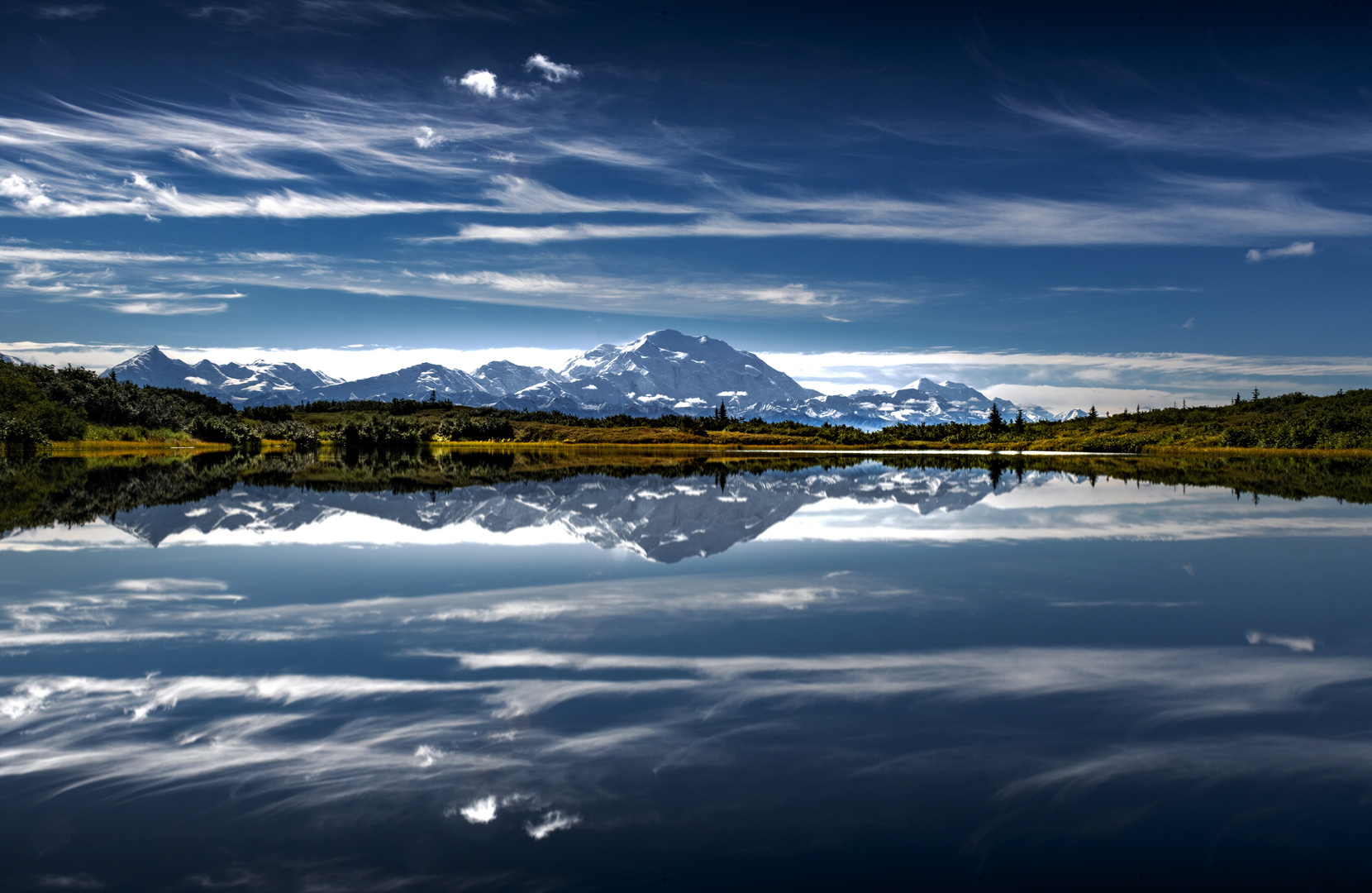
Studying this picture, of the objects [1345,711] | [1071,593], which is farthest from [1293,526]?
[1345,711]

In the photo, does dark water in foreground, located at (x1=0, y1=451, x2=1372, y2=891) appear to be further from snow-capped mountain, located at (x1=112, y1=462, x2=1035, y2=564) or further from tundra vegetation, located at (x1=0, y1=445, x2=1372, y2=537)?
tundra vegetation, located at (x1=0, y1=445, x2=1372, y2=537)

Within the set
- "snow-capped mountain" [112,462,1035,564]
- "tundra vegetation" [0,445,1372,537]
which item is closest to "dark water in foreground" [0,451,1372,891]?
"snow-capped mountain" [112,462,1035,564]

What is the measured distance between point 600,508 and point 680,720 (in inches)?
1128

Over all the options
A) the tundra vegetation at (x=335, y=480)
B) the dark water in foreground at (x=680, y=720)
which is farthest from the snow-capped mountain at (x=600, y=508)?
the dark water in foreground at (x=680, y=720)

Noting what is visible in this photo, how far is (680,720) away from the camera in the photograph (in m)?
10.1

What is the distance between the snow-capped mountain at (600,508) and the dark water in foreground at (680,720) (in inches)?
202

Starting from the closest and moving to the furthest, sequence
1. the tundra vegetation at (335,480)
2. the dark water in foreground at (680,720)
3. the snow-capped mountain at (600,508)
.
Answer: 1. the dark water in foreground at (680,720)
2. the snow-capped mountain at (600,508)
3. the tundra vegetation at (335,480)

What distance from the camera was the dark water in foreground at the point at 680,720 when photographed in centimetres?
715

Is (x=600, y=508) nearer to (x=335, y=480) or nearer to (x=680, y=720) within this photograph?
(x=680, y=720)

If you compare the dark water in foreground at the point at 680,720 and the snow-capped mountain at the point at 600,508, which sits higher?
the snow-capped mountain at the point at 600,508

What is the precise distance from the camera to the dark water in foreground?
7.15 meters

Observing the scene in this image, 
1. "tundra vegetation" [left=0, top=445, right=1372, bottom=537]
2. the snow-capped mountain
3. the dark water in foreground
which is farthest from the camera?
"tundra vegetation" [left=0, top=445, right=1372, bottom=537]

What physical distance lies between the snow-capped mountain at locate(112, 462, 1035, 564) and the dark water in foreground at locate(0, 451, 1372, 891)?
5.13m

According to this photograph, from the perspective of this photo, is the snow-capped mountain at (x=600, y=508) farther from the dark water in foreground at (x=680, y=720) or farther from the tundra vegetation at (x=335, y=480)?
the dark water in foreground at (x=680, y=720)
